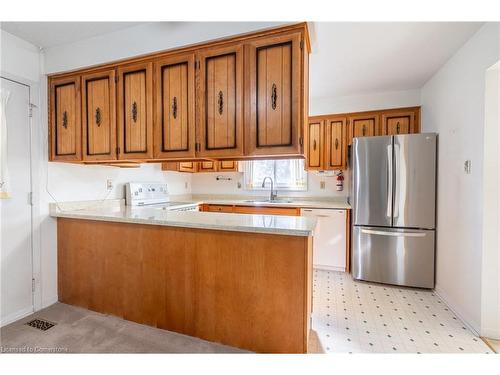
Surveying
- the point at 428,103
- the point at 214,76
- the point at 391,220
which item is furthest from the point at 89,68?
the point at 428,103

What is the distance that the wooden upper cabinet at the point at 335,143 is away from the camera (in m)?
3.49

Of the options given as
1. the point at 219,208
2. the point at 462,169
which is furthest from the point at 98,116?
the point at 462,169

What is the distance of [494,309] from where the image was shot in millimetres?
1886

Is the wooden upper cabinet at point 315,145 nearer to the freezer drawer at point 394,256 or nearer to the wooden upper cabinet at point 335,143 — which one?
the wooden upper cabinet at point 335,143

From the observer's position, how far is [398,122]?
3.27 meters

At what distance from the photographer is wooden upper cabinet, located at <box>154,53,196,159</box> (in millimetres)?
1873

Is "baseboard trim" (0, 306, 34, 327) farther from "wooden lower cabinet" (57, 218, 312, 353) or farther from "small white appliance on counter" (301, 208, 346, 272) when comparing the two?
"small white appliance on counter" (301, 208, 346, 272)

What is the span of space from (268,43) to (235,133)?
650mm

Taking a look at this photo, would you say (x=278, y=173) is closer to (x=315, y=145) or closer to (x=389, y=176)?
(x=315, y=145)

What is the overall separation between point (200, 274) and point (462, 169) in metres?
2.48

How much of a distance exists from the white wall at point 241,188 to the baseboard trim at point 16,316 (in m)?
2.83

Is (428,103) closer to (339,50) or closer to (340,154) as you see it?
(340,154)

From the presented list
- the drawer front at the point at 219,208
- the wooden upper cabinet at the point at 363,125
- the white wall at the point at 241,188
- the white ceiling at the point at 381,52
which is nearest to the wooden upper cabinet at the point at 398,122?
the wooden upper cabinet at the point at 363,125
